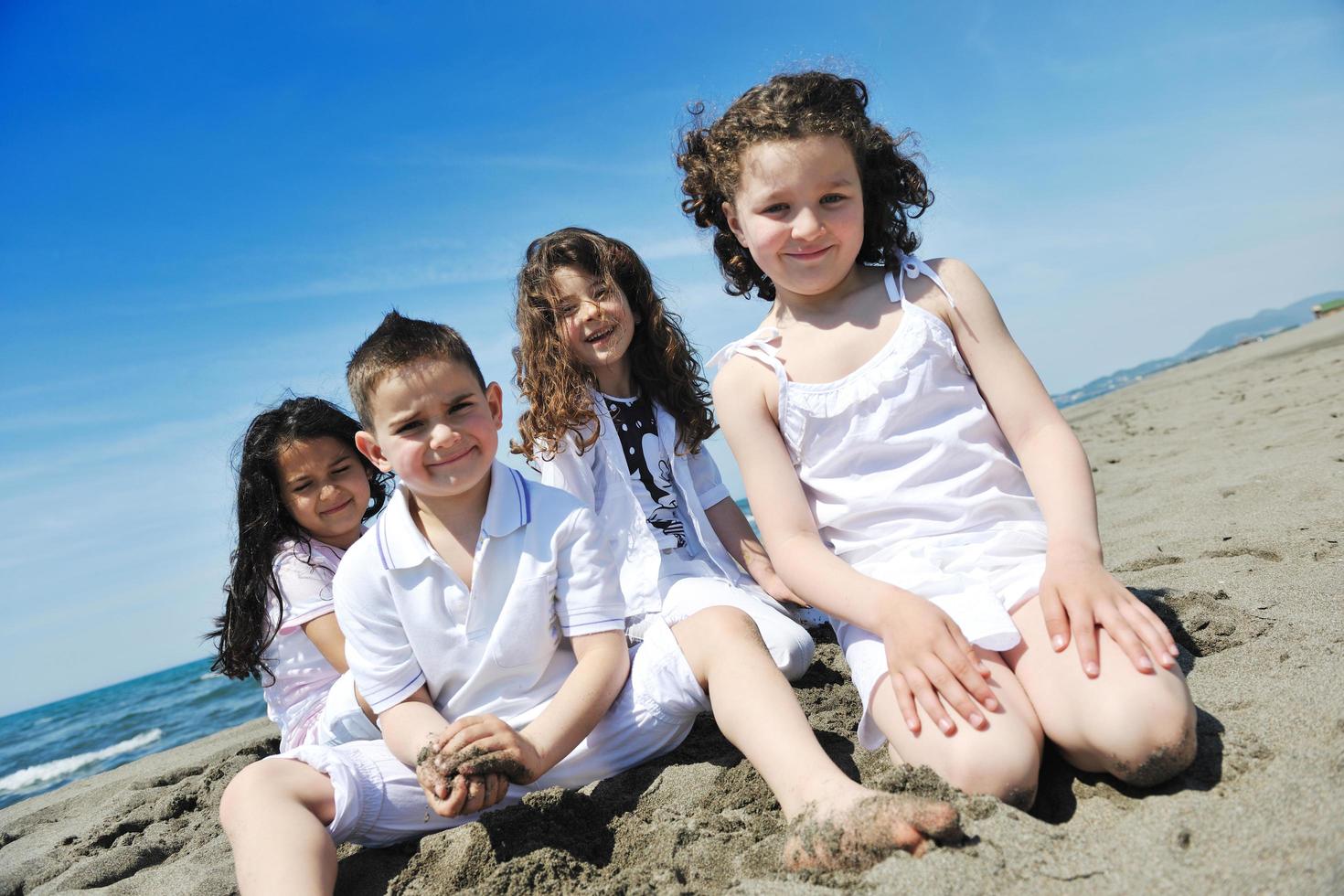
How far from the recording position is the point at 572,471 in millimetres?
3178

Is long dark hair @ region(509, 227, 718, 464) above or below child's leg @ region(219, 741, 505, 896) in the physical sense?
above

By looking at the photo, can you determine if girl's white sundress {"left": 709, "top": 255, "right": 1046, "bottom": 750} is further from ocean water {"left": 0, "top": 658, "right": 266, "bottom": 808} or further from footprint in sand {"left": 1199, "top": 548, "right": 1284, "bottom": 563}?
ocean water {"left": 0, "top": 658, "right": 266, "bottom": 808}

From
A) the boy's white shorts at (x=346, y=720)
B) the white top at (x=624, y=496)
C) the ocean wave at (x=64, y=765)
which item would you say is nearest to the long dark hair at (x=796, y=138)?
the white top at (x=624, y=496)

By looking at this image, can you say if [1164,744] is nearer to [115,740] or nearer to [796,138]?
[796,138]

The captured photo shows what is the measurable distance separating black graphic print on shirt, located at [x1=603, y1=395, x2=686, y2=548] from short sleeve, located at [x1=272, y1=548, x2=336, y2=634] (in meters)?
1.16

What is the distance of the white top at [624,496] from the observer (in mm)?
3096

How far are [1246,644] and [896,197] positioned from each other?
1596 mm

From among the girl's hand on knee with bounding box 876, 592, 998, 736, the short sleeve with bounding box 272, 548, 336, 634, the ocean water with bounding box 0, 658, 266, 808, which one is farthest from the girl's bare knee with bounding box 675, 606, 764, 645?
the ocean water with bounding box 0, 658, 266, 808

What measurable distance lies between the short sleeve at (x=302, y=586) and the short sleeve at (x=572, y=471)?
0.87 metres

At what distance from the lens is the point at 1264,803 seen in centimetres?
138

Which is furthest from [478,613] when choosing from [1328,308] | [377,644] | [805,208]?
[1328,308]

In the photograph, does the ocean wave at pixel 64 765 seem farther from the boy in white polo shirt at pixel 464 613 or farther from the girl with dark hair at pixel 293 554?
the boy in white polo shirt at pixel 464 613

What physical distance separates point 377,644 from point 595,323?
1.50 m

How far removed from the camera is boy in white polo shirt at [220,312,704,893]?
88.3 inches
